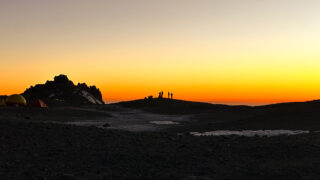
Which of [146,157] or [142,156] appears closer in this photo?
[146,157]

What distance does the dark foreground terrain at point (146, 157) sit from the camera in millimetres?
12086

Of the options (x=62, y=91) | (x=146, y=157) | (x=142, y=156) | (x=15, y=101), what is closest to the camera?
(x=146, y=157)

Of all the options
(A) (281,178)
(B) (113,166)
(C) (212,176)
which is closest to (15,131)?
(B) (113,166)

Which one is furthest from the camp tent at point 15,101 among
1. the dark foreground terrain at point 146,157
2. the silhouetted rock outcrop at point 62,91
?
the dark foreground terrain at point 146,157

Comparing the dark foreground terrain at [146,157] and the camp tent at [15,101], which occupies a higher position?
the camp tent at [15,101]

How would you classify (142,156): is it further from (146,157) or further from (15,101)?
(15,101)

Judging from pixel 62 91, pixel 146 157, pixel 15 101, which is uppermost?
pixel 62 91

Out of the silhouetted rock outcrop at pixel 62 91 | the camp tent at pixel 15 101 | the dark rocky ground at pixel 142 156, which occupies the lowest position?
the dark rocky ground at pixel 142 156

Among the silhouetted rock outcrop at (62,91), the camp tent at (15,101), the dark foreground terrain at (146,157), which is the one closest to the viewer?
the dark foreground terrain at (146,157)

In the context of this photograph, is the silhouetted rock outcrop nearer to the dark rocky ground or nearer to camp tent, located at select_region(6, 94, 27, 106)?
camp tent, located at select_region(6, 94, 27, 106)

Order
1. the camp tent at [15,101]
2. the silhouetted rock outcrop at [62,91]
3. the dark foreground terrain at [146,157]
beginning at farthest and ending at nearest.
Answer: the silhouetted rock outcrop at [62,91] < the camp tent at [15,101] < the dark foreground terrain at [146,157]

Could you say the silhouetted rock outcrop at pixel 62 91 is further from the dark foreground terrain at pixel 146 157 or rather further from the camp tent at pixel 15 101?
the dark foreground terrain at pixel 146 157

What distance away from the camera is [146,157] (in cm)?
1463

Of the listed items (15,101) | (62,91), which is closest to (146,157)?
(15,101)
